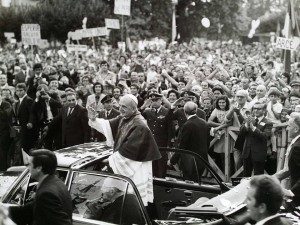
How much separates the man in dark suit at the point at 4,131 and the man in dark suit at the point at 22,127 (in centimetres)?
22

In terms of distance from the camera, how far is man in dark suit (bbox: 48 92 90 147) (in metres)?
11.2

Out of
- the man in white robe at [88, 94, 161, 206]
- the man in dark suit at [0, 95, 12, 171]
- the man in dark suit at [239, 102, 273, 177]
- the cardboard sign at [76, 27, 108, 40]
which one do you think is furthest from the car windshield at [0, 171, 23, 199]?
the cardboard sign at [76, 27, 108, 40]

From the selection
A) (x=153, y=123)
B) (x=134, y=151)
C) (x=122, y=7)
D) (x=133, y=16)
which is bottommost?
(x=153, y=123)

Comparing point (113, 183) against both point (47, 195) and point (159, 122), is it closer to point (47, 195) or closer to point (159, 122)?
point (47, 195)

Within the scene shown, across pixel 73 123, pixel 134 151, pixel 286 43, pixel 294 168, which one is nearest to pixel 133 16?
pixel 286 43

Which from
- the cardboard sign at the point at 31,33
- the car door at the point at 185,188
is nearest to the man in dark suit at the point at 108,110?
the car door at the point at 185,188

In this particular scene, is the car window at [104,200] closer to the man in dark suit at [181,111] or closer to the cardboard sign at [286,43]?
the man in dark suit at [181,111]

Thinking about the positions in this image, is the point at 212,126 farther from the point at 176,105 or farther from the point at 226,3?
the point at 226,3

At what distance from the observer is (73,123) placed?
441 inches

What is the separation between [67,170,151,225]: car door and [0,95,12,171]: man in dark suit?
20.4 feet

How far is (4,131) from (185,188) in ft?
18.8

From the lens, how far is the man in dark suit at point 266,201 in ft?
13.1

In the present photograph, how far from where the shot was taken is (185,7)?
165 ft

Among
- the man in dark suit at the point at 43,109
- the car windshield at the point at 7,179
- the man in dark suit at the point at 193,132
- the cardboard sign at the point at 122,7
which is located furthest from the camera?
the cardboard sign at the point at 122,7
